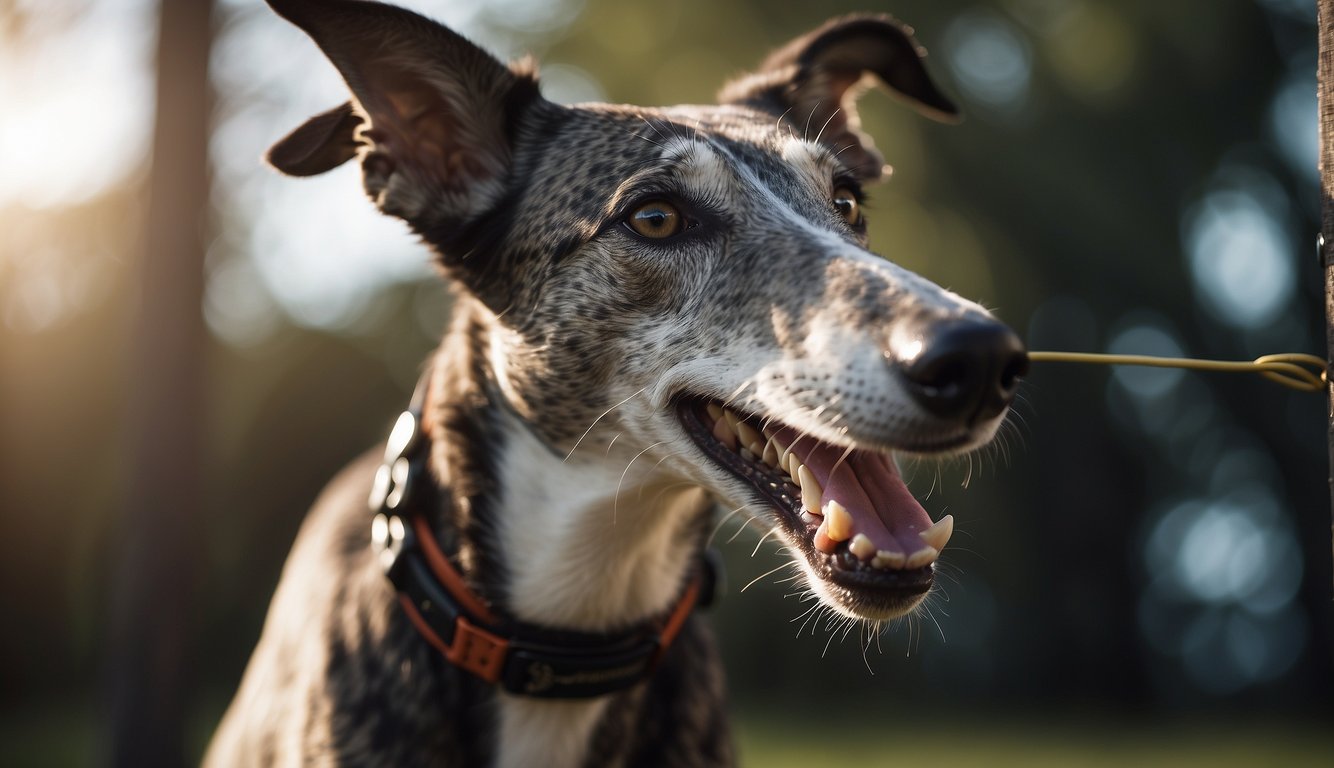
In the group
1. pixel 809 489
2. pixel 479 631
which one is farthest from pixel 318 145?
pixel 809 489

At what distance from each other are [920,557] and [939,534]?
0.07 metres

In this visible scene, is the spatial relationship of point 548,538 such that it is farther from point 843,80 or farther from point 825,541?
point 843,80

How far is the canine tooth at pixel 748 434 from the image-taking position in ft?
8.72

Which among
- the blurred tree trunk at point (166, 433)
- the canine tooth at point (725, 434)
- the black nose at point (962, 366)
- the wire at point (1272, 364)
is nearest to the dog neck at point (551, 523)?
the canine tooth at point (725, 434)

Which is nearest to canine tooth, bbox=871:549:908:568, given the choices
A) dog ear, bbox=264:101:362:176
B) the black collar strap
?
the black collar strap

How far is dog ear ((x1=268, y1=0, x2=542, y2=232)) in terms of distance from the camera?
2971 mm

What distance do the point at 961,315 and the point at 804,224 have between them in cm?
84

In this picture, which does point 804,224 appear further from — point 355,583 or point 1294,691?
point 1294,691

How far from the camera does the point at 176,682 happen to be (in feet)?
21.4

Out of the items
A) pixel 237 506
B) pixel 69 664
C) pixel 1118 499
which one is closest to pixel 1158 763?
pixel 1118 499

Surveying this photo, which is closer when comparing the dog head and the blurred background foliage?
the dog head

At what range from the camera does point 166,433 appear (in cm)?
664

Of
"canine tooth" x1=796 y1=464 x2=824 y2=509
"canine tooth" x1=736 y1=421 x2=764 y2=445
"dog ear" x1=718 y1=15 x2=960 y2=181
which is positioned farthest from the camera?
"dog ear" x1=718 y1=15 x2=960 y2=181

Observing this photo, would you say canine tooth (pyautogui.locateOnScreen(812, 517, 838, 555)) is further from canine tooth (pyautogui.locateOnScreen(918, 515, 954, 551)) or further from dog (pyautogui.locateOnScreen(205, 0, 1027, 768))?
canine tooth (pyautogui.locateOnScreen(918, 515, 954, 551))
